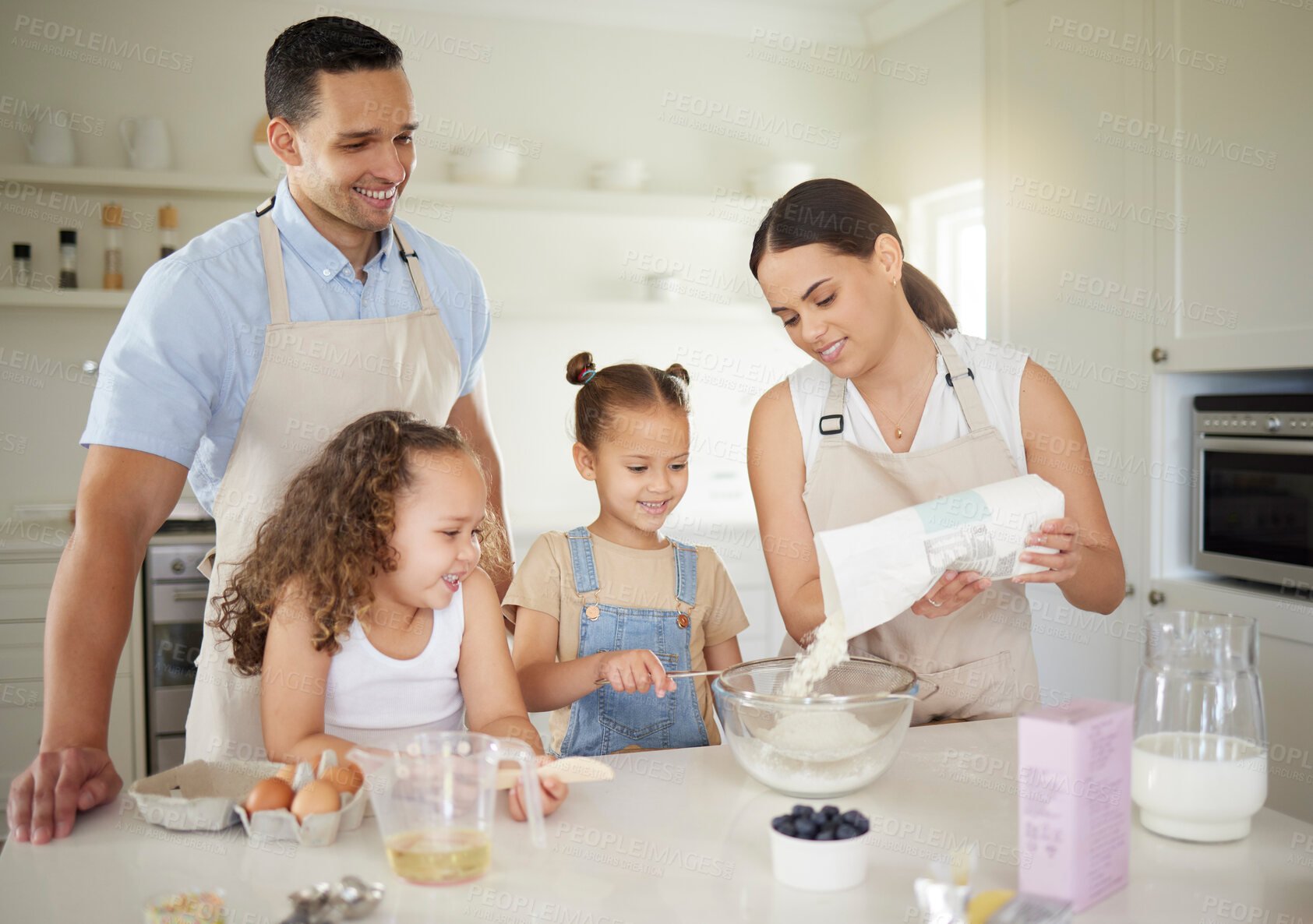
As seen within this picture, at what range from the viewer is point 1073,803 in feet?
2.74

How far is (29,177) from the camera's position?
3363 millimetres

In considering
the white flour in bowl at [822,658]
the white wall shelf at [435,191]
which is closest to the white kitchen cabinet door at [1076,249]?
the white wall shelf at [435,191]

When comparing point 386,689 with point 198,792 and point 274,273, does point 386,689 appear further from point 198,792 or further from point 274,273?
point 274,273

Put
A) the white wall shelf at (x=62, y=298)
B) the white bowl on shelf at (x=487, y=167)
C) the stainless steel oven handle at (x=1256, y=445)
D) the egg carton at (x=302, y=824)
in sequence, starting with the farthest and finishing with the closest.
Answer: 1. the white bowl on shelf at (x=487, y=167)
2. the white wall shelf at (x=62, y=298)
3. the stainless steel oven handle at (x=1256, y=445)
4. the egg carton at (x=302, y=824)

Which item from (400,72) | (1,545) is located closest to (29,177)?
(1,545)

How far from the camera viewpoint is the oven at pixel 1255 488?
232 cm

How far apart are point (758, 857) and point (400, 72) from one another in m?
1.22

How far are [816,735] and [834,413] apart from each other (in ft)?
2.26

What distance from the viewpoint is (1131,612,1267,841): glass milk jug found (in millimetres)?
974

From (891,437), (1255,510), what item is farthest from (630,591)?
(1255,510)

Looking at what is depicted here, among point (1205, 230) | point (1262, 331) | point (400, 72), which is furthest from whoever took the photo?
point (1205, 230)

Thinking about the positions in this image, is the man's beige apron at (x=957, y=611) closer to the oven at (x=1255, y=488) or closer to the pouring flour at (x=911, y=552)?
the pouring flour at (x=911, y=552)

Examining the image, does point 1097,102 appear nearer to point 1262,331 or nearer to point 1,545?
point 1262,331

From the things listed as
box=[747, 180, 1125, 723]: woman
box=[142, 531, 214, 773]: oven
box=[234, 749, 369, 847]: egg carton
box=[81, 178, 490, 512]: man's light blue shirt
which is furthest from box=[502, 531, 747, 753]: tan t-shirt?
box=[142, 531, 214, 773]: oven
